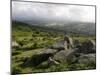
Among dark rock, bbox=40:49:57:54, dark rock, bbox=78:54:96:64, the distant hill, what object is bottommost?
dark rock, bbox=78:54:96:64

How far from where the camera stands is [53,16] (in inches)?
108

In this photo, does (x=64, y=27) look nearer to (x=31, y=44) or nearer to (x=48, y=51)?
(x=48, y=51)

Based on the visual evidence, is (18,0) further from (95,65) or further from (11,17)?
(95,65)

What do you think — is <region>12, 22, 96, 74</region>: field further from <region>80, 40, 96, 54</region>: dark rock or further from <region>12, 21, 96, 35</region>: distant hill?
<region>80, 40, 96, 54</region>: dark rock

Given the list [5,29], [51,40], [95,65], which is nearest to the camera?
[5,29]

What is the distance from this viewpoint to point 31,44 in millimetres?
2629

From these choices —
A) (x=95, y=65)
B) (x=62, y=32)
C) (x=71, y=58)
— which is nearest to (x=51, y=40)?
(x=62, y=32)

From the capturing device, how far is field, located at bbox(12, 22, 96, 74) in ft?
8.38

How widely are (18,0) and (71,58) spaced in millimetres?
1054

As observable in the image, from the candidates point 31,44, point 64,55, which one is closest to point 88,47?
point 64,55

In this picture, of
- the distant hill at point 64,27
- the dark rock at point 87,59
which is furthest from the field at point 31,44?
the dark rock at point 87,59

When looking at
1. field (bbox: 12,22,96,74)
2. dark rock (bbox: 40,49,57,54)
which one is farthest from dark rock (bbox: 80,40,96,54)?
dark rock (bbox: 40,49,57,54)

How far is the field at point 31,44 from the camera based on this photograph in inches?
101

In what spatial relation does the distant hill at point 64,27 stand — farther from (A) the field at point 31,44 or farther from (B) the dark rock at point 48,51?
(B) the dark rock at point 48,51
